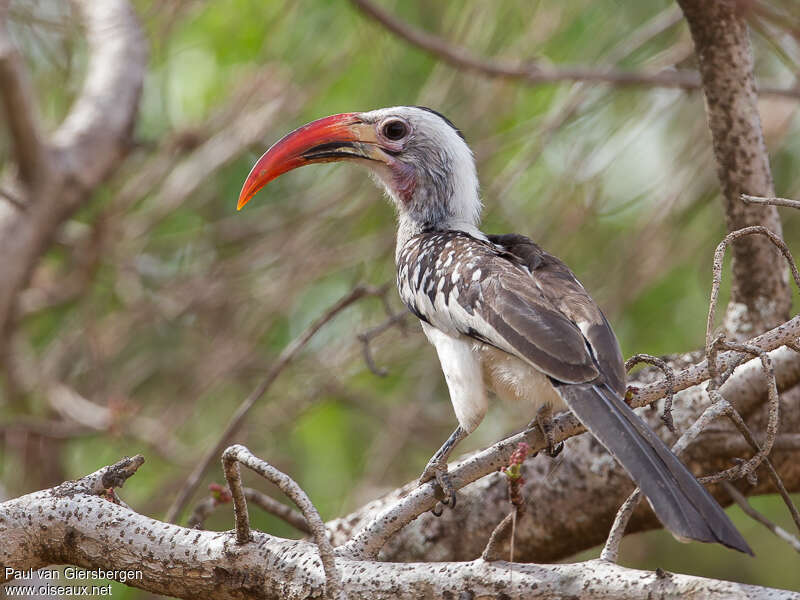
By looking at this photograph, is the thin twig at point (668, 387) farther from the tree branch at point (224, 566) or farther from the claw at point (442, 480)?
the claw at point (442, 480)

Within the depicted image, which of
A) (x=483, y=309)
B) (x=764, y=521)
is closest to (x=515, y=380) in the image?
(x=483, y=309)

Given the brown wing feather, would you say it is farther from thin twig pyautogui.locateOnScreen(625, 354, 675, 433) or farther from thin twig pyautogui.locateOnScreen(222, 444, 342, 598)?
thin twig pyautogui.locateOnScreen(222, 444, 342, 598)

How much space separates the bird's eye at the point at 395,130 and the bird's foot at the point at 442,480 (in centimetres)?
128

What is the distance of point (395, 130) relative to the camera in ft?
11.1

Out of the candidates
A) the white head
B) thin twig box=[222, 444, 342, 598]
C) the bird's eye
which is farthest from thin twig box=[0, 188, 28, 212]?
thin twig box=[222, 444, 342, 598]

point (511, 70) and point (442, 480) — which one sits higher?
point (511, 70)

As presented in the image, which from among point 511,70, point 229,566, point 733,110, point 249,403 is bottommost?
point 229,566

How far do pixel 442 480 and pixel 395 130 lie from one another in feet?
4.80

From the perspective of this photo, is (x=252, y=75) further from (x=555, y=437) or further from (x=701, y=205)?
(x=555, y=437)

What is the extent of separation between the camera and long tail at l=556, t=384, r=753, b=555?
1.65 metres

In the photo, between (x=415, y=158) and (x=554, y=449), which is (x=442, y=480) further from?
(x=415, y=158)

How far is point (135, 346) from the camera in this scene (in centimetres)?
528

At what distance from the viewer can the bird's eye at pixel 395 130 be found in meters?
3.36

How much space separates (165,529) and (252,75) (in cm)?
338
